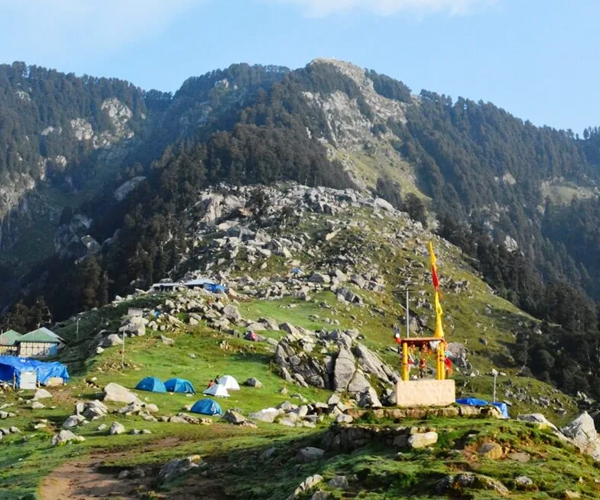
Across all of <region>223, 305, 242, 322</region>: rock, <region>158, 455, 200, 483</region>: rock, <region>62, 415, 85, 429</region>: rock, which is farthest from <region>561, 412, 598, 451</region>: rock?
<region>223, 305, 242, 322</region>: rock

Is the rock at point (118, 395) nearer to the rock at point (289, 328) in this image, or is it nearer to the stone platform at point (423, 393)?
the stone platform at point (423, 393)

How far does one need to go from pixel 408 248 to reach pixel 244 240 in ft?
95.7

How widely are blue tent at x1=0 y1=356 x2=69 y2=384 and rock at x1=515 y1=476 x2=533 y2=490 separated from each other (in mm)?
37262

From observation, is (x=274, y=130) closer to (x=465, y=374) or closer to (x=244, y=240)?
(x=244, y=240)

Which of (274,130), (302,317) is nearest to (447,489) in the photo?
(302,317)

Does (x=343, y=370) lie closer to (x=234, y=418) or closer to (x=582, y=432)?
(x=234, y=418)

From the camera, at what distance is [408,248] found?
128 meters

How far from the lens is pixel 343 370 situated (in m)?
59.8

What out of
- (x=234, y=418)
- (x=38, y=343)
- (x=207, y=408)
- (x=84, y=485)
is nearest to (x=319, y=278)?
(x=38, y=343)

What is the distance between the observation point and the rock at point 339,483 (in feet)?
61.0

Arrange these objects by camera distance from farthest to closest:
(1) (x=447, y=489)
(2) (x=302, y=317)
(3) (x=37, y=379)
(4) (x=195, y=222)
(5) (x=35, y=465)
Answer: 1. (4) (x=195, y=222)
2. (2) (x=302, y=317)
3. (3) (x=37, y=379)
4. (5) (x=35, y=465)
5. (1) (x=447, y=489)

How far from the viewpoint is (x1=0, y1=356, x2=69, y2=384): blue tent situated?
1902 inches

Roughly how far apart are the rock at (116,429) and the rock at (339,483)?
16792mm

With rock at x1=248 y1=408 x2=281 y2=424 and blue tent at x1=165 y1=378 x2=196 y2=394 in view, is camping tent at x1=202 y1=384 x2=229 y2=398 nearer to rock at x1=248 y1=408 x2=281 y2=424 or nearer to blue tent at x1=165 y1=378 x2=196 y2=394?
blue tent at x1=165 y1=378 x2=196 y2=394
